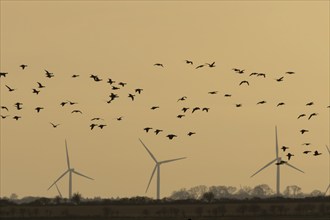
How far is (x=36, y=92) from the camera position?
511 ft

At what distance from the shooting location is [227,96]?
155m

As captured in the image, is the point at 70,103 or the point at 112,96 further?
the point at 70,103

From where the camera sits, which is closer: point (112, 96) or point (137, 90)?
point (112, 96)

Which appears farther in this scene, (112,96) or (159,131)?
(159,131)

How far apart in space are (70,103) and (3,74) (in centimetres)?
794

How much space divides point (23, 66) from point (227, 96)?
2150cm

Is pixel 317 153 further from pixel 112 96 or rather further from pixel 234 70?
pixel 112 96

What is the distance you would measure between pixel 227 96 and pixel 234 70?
2817mm

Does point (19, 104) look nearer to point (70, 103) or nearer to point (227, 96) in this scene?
point (70, 103)

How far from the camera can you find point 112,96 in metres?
147

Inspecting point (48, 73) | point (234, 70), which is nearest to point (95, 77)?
point (48, 73)

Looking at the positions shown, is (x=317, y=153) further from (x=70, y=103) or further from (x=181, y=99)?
(x=70, y=103)

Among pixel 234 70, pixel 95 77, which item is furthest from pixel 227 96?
pixel 95 77

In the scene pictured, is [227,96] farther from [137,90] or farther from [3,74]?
[3,74]
